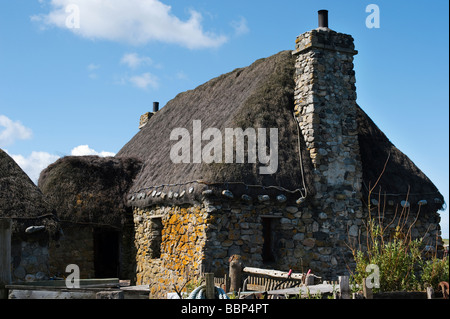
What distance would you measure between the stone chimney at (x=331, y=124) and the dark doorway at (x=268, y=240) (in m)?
1.20

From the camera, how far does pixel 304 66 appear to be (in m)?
14.5

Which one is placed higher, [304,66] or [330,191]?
[304,66]

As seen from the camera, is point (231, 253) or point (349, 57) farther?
point (349, 57)

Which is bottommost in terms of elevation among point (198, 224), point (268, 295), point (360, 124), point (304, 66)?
point (268, 295)

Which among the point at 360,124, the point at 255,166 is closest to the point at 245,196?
the point at 255,166

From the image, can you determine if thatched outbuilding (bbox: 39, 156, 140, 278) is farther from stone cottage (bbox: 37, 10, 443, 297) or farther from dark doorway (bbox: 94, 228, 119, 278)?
stone cottage (bbox: 37, 10, 443, 297)

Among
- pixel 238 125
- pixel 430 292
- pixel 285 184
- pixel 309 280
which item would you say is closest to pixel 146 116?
pixel 238 125

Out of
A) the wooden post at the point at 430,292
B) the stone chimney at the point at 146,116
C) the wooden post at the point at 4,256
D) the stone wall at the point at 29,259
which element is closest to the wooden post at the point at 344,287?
the wooden post at the point at 430,292

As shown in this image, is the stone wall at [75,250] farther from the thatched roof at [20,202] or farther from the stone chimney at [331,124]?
the stone chimney at [331,124]

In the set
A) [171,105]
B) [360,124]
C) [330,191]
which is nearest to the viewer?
[330,191]

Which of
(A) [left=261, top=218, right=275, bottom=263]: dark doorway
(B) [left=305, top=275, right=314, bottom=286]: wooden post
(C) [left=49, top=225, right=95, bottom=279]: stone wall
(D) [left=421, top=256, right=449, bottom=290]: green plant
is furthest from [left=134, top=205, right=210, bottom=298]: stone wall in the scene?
(D) [left=421, top=256, right=449, bottom=290]: green plant

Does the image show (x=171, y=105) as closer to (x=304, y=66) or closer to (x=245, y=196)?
(x=304, y=66)
